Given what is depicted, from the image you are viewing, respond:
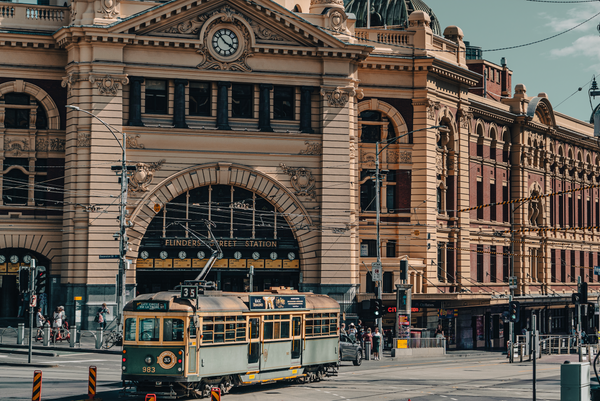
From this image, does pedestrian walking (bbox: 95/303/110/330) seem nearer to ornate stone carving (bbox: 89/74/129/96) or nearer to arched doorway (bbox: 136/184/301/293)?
arched doorway (bbox: 136/184/301/293)

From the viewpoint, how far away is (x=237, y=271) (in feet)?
170

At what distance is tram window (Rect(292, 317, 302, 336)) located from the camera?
102 ft

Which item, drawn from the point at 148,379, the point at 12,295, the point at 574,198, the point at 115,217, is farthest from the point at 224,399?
the point at 574,198

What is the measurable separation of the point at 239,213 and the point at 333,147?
6573 millimetres

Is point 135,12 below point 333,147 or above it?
above

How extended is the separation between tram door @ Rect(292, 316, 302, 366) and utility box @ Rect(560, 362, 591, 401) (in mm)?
13856

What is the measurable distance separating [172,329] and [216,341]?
5.32ft

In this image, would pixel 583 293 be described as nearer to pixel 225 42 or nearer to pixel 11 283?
pixel 225 42

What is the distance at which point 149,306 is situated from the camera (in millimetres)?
26734

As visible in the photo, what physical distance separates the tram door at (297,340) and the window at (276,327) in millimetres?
332

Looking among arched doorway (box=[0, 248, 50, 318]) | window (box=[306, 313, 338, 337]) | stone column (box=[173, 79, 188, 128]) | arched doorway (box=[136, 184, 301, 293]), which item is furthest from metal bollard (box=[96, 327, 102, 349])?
window (box=[306, 313, 338, 337])

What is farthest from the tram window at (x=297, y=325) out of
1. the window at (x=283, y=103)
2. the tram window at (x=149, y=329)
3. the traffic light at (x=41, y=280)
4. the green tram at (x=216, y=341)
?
the traffic light at (x=41, y=280)

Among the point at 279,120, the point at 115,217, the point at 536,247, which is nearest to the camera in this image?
the point at 115,217

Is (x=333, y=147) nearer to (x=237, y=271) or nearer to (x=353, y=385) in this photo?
(x=237, y=271)
